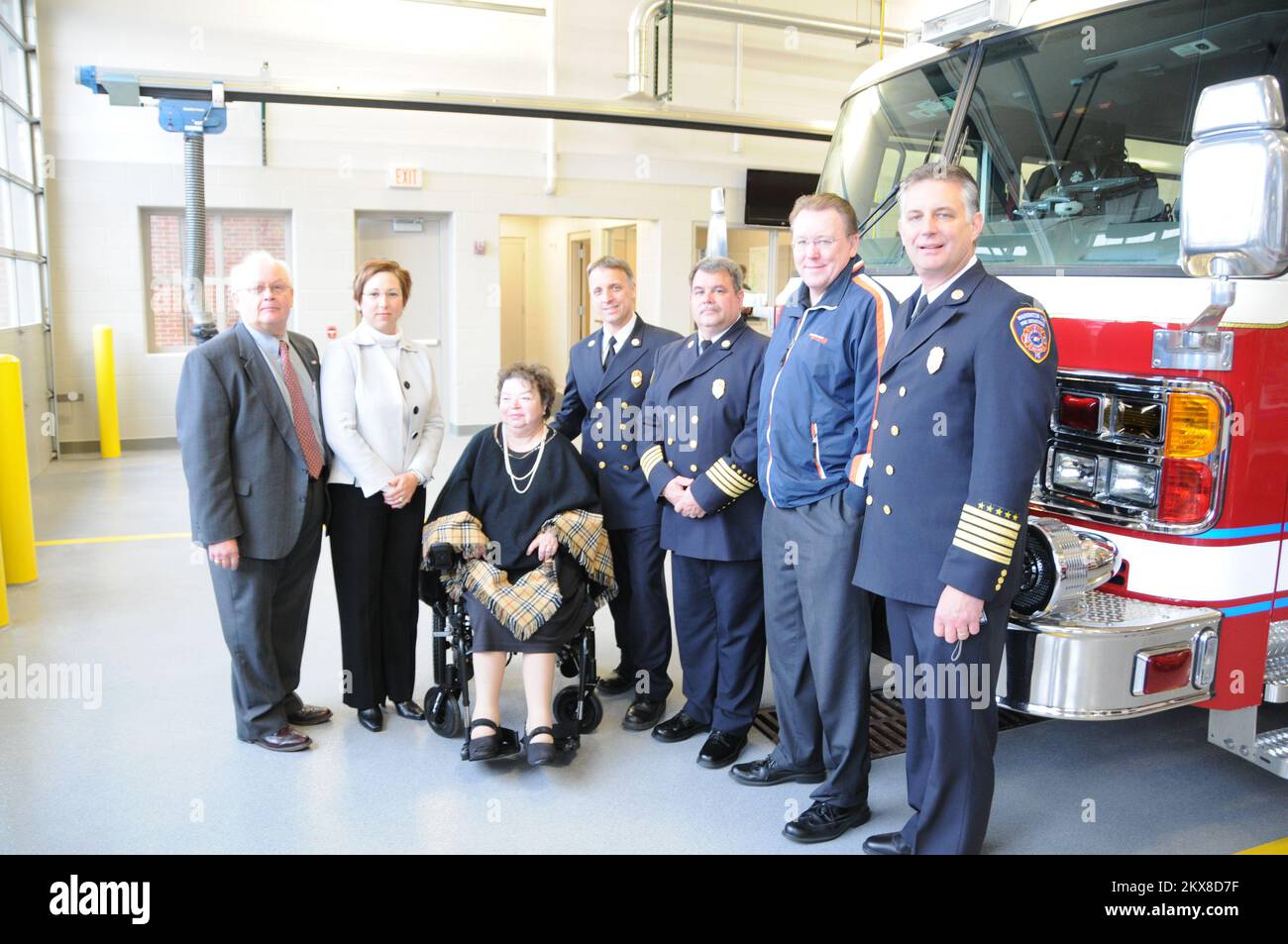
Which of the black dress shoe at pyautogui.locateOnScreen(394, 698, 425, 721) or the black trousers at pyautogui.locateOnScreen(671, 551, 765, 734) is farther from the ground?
the black trousers at pyautogui.locateOnScreen(671, 551, 765, 734)

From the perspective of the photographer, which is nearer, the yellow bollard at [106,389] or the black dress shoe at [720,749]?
the black dress shoe at [720,749]

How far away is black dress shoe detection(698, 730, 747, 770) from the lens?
3475 millimetres

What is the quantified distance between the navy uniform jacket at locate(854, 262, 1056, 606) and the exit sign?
349 inches

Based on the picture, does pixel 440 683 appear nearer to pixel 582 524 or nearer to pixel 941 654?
pixel 582 524

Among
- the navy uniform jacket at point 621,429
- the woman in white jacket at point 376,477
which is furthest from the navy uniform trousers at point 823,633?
the woman in white jacket at point 376,477

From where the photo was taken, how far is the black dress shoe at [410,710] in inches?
153

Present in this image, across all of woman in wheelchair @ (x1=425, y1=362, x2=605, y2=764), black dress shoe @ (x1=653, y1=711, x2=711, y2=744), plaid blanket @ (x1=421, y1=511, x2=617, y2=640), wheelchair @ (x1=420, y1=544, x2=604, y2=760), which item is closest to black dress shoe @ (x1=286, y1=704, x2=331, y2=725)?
wheelchair @ (x1=420, y1=544, x2=604, y2=760)

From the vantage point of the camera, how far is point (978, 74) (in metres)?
3.54

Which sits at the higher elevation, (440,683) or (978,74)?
(978,74)

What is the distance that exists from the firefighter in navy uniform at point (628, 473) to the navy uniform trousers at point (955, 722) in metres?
1.34

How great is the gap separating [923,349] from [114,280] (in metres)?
9.46

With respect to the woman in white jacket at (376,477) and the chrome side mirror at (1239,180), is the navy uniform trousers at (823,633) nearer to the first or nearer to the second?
the chrome side mirror at (1239,180)

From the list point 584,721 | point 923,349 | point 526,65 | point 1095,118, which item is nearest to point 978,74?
point 1095,118

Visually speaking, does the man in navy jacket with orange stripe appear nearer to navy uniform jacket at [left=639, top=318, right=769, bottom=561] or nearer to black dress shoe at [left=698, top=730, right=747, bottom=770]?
navy uniform jacket at [left=639, top=318, right=769, bottom=561]
